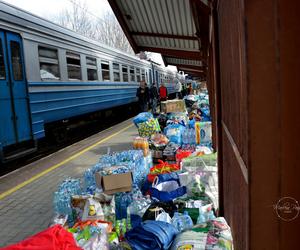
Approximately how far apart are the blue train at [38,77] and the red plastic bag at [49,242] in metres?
4.50

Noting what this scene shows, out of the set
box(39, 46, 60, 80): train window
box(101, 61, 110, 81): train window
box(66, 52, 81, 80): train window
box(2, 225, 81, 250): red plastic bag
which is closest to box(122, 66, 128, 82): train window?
box(101, 61, 110, 81): train window

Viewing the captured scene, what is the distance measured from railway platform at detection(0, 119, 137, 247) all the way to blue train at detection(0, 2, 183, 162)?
0.53m

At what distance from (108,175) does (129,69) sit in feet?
45.3

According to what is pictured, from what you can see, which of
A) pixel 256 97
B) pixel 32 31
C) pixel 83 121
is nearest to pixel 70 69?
pixel 32 31

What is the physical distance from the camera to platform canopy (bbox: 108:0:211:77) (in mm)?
6117

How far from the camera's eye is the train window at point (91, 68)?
1141cm

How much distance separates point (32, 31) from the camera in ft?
26.0

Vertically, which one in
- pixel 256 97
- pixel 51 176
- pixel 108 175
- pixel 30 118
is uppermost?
pixel 256 97

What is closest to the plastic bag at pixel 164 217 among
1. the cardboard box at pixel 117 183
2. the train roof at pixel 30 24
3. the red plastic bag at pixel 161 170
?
the cardboard box at pixel 117 183

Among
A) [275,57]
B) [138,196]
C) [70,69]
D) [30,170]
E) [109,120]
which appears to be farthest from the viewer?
[109,120]

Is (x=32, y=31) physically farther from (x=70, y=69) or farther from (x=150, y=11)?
(x=150, y=11)

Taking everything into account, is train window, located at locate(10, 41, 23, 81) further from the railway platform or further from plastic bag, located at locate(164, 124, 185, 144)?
plastic bag, located at locate(164, 124, 185, 144)

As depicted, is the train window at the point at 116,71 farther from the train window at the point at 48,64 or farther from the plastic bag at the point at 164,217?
the plastic bag at the point at 164,217

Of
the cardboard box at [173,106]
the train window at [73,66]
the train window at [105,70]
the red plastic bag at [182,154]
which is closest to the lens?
the red plastic bag at [182,154]
